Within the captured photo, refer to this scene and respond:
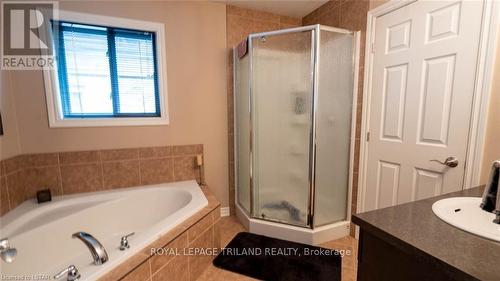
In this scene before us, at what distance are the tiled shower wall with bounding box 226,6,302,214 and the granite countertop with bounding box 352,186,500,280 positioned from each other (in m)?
1.91

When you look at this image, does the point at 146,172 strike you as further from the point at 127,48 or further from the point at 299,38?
the point at 299,38

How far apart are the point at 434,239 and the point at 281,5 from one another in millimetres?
2500

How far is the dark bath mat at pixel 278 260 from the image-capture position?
5.42 feet

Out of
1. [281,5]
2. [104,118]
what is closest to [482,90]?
[281,5]

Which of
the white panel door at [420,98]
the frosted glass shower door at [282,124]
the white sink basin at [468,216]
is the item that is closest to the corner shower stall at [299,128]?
the frosted glass shower door at [282,124]

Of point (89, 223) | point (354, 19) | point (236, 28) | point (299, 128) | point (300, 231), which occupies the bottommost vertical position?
point (300, 231)

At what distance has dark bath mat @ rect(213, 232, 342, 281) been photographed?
1.65 metres

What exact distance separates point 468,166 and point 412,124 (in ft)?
1.35

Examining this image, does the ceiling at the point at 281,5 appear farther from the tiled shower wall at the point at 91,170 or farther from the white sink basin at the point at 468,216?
the white sink basin at the point at 468,216

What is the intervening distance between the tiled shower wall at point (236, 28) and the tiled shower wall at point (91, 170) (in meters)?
0.43

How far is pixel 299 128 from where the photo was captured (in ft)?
6.89

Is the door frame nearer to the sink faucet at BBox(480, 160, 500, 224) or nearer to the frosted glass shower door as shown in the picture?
the sink faucet at BBox(480, 160, 500, 224)

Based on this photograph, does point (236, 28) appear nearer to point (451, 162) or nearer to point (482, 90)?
point (482, 90)

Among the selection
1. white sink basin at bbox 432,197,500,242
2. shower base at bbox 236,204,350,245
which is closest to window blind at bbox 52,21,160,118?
shower base at bbox 236,204,350,245
